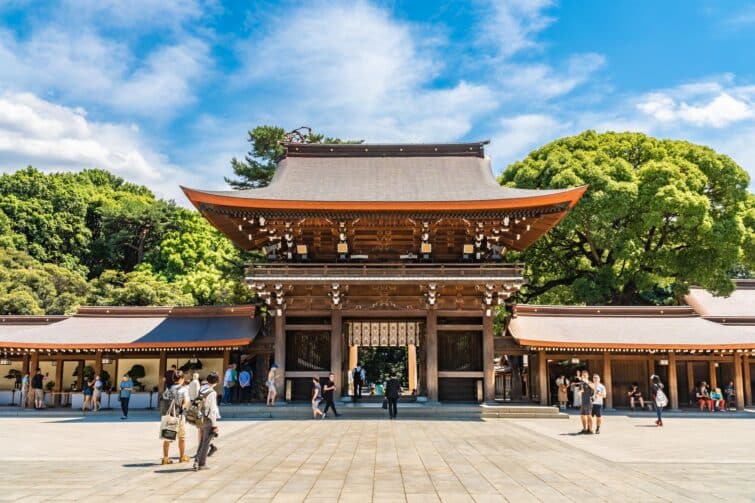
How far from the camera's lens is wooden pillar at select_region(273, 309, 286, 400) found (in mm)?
24078

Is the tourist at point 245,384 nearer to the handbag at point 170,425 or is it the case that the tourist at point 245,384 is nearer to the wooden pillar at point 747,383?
the handbag at point 170,425

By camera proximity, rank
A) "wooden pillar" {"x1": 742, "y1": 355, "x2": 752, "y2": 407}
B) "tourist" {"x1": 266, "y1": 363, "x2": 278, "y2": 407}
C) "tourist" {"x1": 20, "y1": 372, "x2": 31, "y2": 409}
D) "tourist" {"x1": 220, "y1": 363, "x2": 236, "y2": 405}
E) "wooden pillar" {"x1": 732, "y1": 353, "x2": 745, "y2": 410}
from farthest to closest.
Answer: "wooden pillar" {"x1": 742, "y1": 355, "x2": 752, "y2": 407}
"wooden pillar" {"x1": 732, "y1": 353, "x2": 745, "y2": 410}
"tourist" {"x1": 20, "y1": 372, "x2": 31, "y2": 409}
"tourist" {"x1": 220, "y1": 363, "x2": 236, "y2": 405}
"tourist" {"x1": 266, "y1": 363, "x2": 278, "y2": 407}

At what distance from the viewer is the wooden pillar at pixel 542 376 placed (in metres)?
25.1

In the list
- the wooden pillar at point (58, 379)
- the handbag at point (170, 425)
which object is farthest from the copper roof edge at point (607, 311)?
the wooden pillar at point (58, 379)

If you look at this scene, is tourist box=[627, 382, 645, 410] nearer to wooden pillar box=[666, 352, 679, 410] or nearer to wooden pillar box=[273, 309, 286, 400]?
wooden pillar box=[666, 352, 679, 410]

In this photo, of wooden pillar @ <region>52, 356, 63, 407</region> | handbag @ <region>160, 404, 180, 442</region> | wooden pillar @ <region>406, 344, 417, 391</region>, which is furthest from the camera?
wooden pillar @ <region>406, 344, 417, 391</region>

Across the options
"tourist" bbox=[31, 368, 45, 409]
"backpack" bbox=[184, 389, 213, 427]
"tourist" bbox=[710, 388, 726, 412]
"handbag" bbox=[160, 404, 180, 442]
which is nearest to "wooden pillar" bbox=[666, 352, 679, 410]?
"tourist" bbox=[710, 388, 726, 412]

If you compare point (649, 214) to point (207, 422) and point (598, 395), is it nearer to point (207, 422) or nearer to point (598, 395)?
point (598, 395)

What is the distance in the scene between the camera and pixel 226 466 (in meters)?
11.6

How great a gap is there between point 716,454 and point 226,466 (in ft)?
35.5

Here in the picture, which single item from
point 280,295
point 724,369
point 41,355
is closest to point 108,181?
point 41,355

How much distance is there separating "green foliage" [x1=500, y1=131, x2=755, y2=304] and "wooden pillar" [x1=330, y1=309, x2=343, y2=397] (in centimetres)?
1465

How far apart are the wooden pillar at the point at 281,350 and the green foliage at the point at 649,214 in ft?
→ 54.1

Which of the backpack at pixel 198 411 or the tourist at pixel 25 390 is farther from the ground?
the backpack at pixel 198 411
